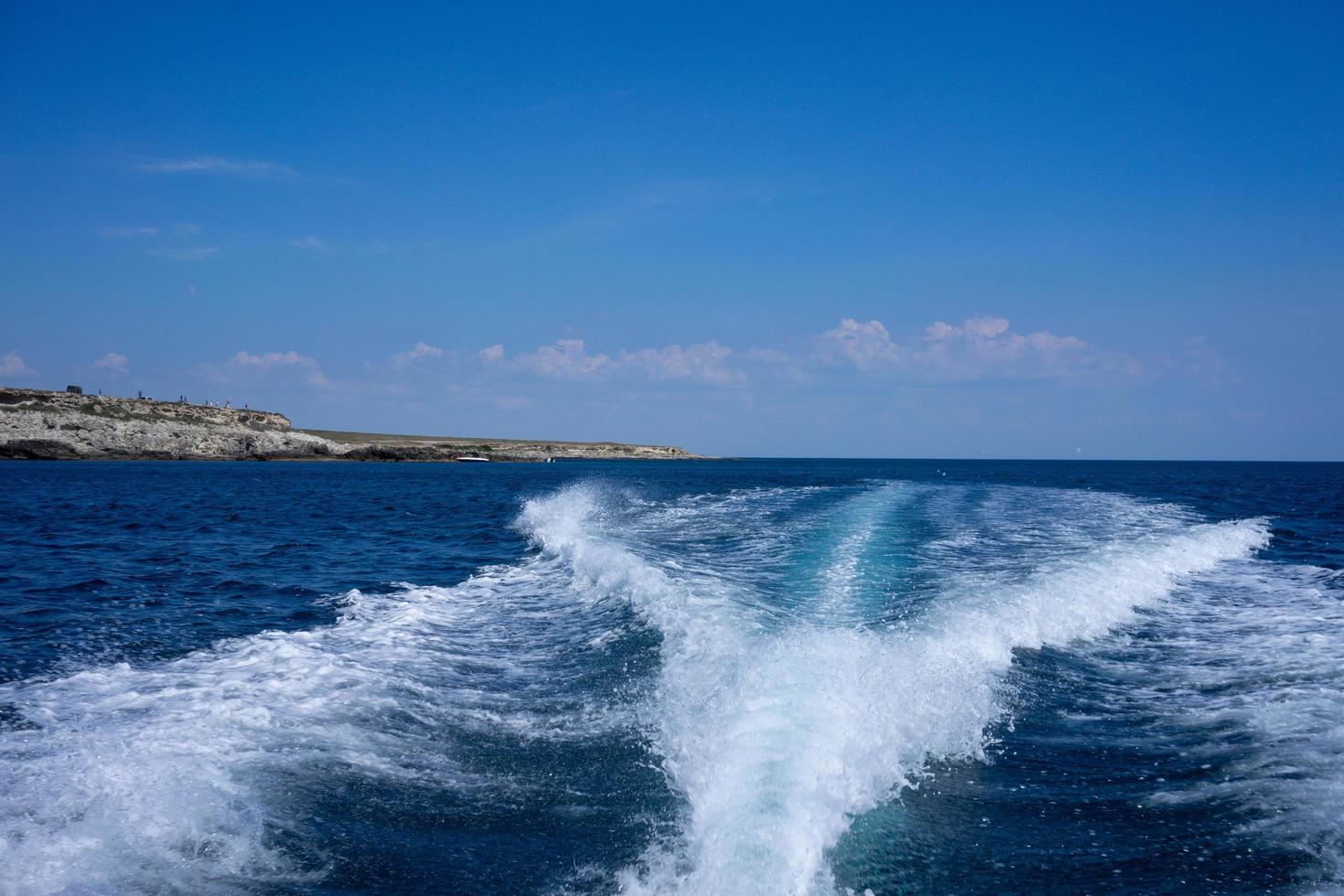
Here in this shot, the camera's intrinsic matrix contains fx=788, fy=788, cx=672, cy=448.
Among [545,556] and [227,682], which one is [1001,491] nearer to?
[545,556]

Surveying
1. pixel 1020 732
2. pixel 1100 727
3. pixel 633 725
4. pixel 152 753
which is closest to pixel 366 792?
pixel 152 753

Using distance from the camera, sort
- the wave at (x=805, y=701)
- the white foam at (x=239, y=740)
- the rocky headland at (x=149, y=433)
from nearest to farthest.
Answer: the white foam at (x=239, y=740), the wave at (x=805, y=701), the rocky headland at (x=149, y=433)

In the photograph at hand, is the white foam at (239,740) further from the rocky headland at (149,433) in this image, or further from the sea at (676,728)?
the rocky headland at (149,433)

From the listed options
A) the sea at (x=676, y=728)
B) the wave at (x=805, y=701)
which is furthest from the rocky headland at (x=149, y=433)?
the wave at (x=805, y=701)

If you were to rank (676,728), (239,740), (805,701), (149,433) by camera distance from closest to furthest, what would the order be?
(239,740) → (676,728) → (805,701) → (149,433)

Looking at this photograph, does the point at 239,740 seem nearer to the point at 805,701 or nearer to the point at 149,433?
the point at 805,701

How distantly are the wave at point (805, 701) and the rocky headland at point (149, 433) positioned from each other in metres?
95.9

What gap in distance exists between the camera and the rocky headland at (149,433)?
8425cm

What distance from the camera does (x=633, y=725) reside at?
22.9ft

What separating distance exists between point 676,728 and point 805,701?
1.16m

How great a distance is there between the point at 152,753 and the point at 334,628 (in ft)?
15.2

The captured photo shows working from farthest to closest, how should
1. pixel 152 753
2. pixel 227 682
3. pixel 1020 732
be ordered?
pixel 227 682 < pixel 1020 732 < pixel 152 753

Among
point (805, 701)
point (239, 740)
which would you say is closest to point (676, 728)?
point (805, 701)

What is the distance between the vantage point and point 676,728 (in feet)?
22.3
